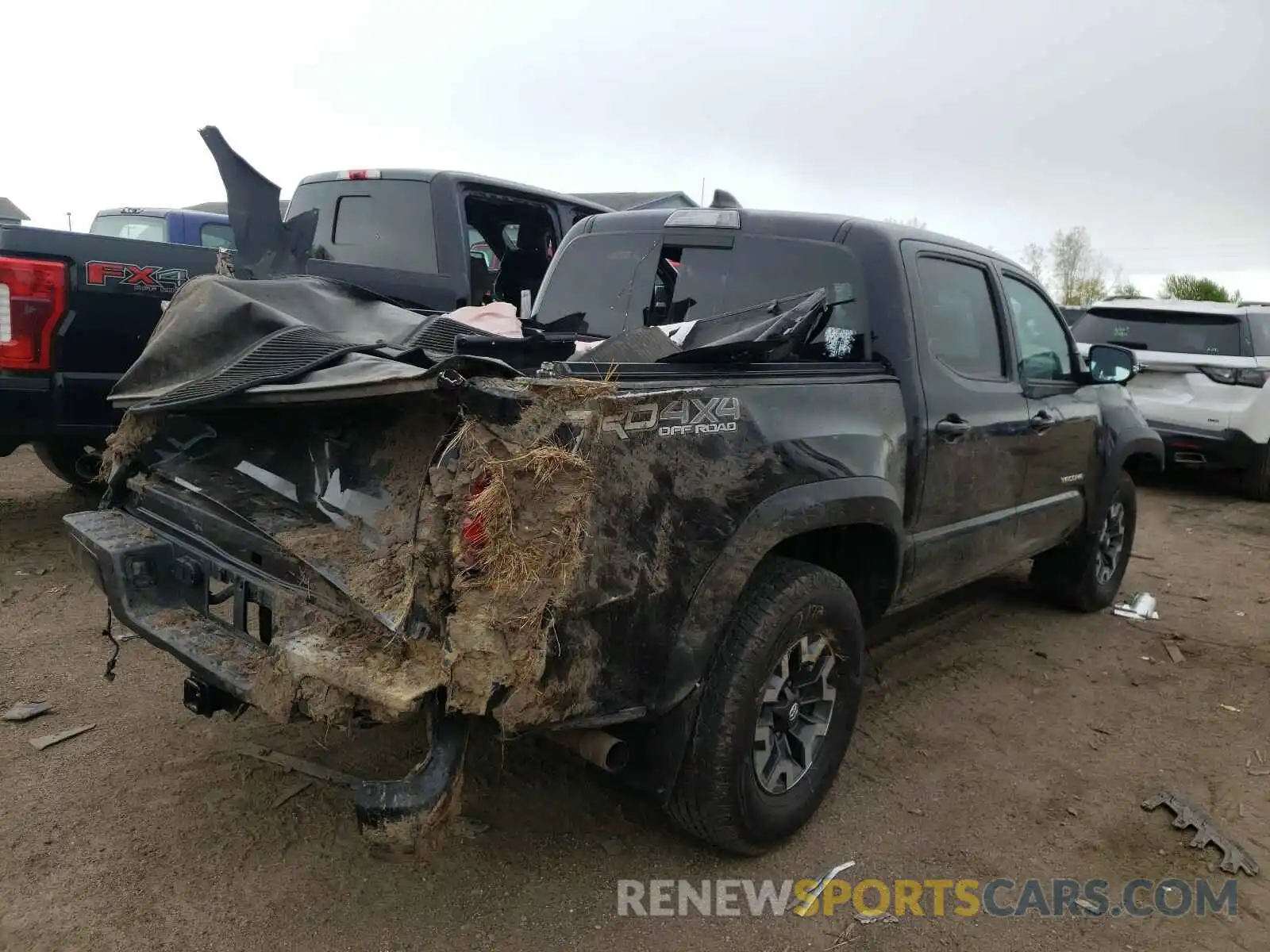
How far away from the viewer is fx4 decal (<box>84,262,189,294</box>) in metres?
4.71

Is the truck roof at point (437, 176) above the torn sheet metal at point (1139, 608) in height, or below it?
above

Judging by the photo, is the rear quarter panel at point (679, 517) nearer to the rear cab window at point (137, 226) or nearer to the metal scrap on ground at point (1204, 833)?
the metal scrap on ground at point (1204, 833)

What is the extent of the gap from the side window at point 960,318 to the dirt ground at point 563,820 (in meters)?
1.53

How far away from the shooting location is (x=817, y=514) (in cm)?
287

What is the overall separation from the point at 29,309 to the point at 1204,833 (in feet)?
18.1

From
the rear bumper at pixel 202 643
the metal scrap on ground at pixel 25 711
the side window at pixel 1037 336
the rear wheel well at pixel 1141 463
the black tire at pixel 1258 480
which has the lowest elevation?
the metal scrap on ground at pixel 25 711

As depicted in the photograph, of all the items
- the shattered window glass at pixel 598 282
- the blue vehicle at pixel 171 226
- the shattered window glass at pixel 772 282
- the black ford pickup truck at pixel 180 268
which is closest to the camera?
the shattered window glass at pixel 772 282

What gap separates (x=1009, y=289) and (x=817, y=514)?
7.35 ft

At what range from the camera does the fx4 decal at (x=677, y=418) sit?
2252mm

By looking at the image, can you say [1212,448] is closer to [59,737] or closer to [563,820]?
[563,820]

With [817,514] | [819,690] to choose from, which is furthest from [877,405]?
[819,690]

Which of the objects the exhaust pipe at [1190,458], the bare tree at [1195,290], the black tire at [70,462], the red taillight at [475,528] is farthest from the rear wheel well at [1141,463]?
the bare tree at [1195,290]

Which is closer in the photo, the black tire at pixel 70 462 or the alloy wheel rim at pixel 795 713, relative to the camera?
the alloy wheel rim at pixel 795 713

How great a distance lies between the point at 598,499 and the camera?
87.1 inches
